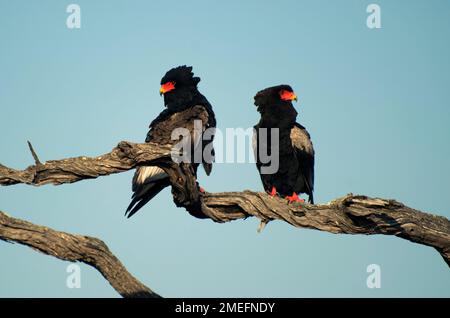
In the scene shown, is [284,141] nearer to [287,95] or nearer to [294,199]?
[287,95]

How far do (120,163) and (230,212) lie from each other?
1961 millimetres

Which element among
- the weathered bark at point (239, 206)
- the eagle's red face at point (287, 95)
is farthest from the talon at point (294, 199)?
the eagle's red face at point (287, 95)

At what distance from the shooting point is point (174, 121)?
463 inches

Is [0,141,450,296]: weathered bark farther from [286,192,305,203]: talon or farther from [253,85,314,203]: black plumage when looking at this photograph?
[253,85,314,203]: black plumage

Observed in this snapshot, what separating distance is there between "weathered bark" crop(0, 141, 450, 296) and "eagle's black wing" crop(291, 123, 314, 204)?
7.66ft

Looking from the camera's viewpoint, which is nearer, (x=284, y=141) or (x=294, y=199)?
(x=294, y=199)

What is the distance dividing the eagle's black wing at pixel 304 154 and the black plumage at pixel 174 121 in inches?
56.4

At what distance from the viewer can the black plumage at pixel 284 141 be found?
38.2ft

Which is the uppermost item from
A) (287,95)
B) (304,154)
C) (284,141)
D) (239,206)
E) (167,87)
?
(167,87)

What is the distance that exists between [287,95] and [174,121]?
1989 millimetres

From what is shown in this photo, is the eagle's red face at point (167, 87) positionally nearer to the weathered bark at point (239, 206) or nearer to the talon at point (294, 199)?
the talon at point (294, 199)

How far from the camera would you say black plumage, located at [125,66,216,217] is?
36.1 ft

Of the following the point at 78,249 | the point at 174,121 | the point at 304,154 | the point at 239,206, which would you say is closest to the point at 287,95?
the point at 304,154
